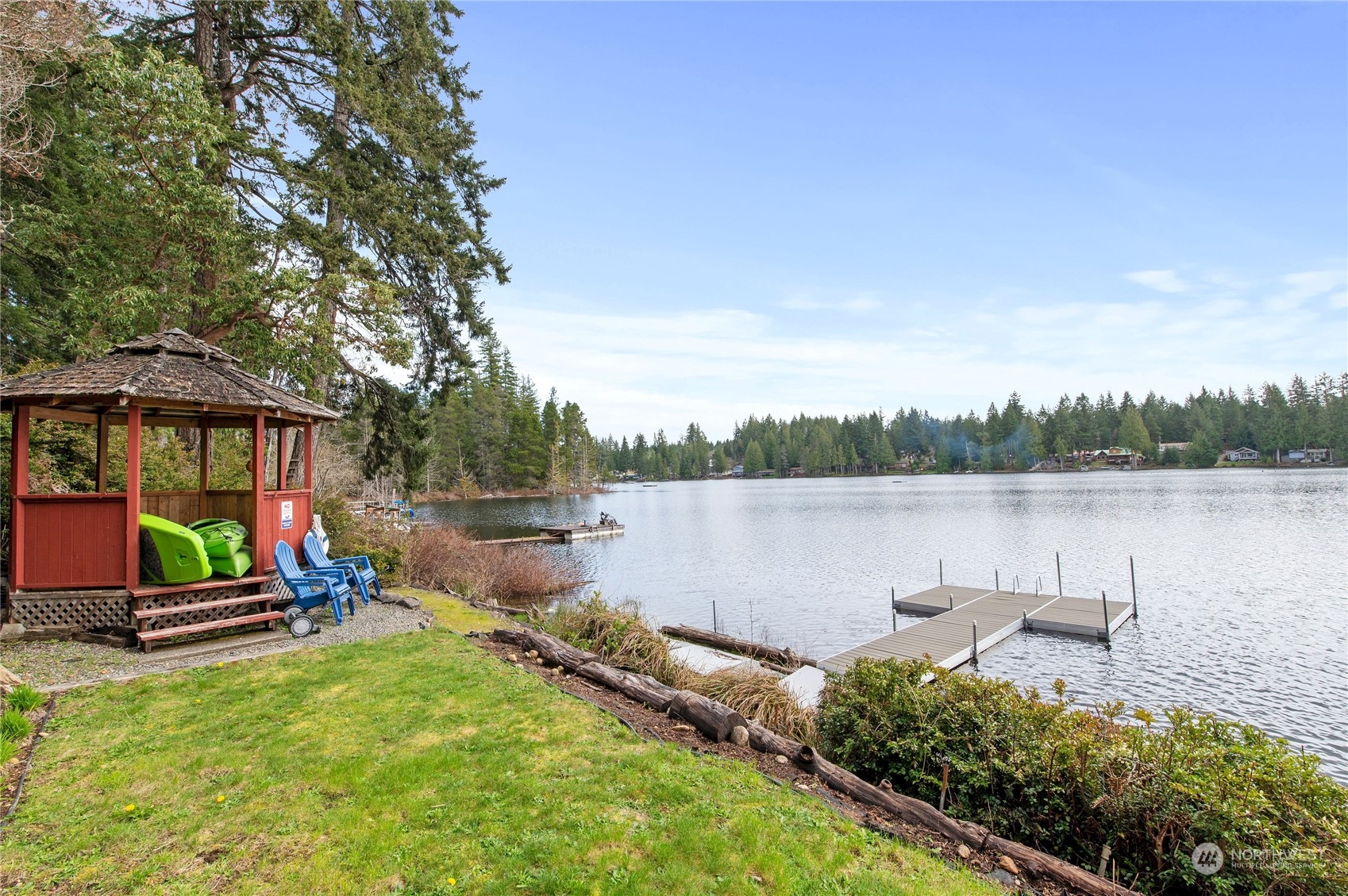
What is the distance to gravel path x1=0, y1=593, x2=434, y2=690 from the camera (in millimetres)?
5680

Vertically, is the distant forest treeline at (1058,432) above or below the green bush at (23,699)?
above

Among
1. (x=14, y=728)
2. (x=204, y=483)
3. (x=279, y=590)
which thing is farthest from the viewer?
(x=204, y=483)

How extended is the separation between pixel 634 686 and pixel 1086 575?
21247 millimetres

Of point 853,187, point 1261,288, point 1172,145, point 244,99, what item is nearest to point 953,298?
point 1261,288

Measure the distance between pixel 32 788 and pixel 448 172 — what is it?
1559cm

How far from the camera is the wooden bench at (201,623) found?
6.60 meters

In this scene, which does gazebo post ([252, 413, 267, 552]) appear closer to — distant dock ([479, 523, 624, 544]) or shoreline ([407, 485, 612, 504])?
distant dock ([479, 523, 624, 544])

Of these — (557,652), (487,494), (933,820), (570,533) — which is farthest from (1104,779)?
(487,494)

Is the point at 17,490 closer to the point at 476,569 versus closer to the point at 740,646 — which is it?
the point at 476,569

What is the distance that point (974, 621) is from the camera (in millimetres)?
14398

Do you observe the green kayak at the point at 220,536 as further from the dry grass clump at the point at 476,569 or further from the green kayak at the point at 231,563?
the dry grass clump at the point at 476,569

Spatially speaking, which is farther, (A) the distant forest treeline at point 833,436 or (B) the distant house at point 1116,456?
(B) the distant house at point 1116,456

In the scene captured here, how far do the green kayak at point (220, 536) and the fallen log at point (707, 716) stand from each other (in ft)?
20.9

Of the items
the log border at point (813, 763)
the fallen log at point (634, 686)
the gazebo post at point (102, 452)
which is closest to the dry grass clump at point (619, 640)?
the log border at point (813, 763)
